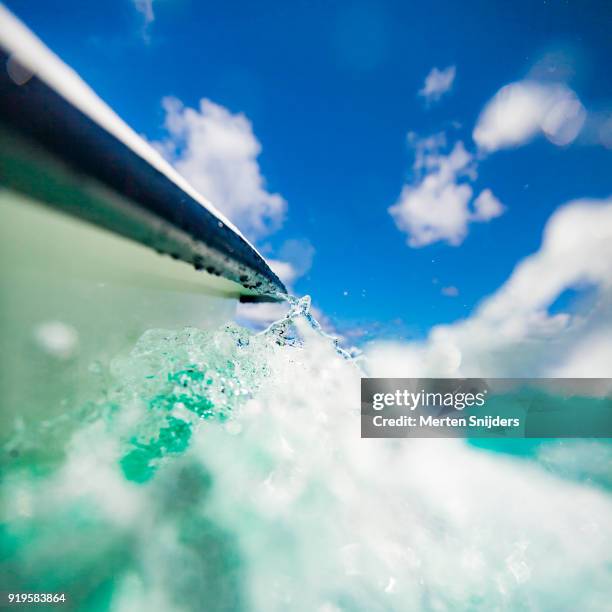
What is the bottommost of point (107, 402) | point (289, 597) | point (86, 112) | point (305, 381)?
point (289, 597)

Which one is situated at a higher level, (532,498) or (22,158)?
(22,158)

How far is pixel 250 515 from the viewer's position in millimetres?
2029

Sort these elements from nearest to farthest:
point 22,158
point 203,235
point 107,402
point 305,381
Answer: point 22,158 < point 203,235 < point 107,402 < point 305,381

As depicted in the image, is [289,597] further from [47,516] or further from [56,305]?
[56,305]

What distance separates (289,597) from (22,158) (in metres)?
2.25

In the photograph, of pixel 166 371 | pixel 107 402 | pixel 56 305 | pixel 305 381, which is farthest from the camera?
pixel 305 381

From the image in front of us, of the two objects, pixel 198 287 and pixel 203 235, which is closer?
pixel 203 235

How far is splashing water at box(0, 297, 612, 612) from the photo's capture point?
1579 mm

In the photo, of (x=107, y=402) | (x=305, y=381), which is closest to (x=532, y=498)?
(x=305, y=381)

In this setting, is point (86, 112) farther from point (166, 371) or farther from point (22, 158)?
point (166, 371)

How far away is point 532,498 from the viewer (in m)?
3.53

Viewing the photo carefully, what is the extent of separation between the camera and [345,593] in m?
1.84

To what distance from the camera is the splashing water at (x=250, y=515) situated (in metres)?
1.58

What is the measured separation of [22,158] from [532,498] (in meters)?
4.87
